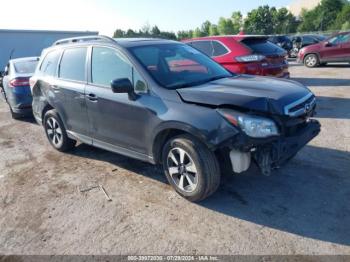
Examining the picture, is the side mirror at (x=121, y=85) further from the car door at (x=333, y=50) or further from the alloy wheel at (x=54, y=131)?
the car door at (x=333, y=50)

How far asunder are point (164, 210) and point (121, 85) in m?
1.54

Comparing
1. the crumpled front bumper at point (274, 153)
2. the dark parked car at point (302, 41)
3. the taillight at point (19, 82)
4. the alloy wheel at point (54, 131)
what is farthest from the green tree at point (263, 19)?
the crumpled front bumper at point (274, 153)

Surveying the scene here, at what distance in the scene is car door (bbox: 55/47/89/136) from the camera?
198 inches

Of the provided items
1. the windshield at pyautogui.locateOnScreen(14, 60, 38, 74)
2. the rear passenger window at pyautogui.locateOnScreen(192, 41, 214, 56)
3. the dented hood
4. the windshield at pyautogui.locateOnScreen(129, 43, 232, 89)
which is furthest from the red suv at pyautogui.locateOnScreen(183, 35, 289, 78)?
the windshield at pyautogui.locateOnScreen(14, 60, 38, 74)

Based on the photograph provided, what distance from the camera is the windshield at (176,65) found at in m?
4.21

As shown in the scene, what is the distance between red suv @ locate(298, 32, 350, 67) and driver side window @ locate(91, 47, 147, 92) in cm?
1300

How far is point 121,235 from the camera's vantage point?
11.2 ft

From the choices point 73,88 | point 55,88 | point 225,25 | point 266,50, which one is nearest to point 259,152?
point 73,88

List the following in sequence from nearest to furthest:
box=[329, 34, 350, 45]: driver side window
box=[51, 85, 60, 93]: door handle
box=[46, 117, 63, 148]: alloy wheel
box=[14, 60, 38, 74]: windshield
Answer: box=[51, 85, 60, 93]: door handle
box=[46, 117, 63, 148]: alloy wheel
box=[14, 60, 38, 74]: windshield
box=[329, 34, 350, 45]: driver side window

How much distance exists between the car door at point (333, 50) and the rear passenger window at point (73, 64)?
12945mm

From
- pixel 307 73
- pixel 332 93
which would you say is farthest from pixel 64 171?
pixel 307 73

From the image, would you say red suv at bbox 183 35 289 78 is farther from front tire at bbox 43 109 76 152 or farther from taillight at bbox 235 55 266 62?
front tire at bbox 43 109 76 152

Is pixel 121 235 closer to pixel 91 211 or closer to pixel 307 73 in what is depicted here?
pixel 91 211

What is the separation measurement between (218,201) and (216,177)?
1.50 feet
